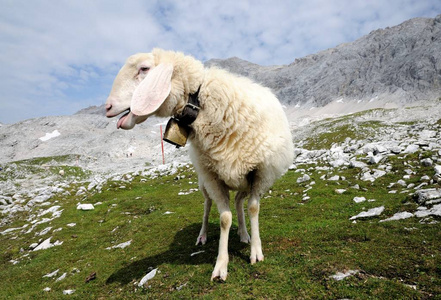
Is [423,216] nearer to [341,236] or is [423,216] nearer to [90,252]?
[341,236]

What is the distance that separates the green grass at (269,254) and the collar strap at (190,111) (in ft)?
9.11

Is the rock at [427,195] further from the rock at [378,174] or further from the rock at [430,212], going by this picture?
the rock at [378,174]

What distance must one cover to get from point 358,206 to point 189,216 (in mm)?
5761

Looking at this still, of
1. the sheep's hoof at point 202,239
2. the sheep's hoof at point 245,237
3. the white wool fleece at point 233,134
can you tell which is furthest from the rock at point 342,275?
the sheep's hoof at point 202,239

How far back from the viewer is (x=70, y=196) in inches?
708

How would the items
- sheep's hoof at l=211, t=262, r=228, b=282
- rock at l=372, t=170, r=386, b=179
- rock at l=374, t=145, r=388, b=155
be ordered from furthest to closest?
rock at l=374, t=145, r=388, b=155
rock at l=372, t=170, r=386, b=179
sheep's hoof at l=211, t=262, r=228, b=282

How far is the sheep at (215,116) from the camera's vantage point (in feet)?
14.2

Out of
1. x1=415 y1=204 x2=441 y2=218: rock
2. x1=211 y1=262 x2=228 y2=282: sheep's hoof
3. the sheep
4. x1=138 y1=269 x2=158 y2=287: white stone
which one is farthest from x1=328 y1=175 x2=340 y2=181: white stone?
x1=138 y1=269 x2=158 y2=287: white stone

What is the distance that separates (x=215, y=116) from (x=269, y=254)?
2907 mm

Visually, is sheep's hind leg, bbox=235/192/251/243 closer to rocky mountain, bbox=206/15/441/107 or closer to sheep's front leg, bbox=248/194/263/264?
sheep's front leg, bbox=248/194/263/264

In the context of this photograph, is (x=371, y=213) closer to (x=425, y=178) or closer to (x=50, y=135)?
(x=425, y=178)

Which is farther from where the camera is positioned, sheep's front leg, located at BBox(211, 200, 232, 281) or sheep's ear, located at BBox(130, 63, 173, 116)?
sheep's front leg, located at BBox(211, 200, 232, 281)

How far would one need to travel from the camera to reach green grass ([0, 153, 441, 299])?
3.73 meters

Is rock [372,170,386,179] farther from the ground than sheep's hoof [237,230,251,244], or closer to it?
closer to it
